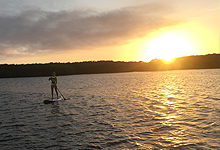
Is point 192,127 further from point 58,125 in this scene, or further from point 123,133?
point 58,125

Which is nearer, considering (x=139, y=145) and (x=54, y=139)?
(x=139, y=145)

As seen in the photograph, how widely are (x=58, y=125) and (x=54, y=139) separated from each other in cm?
309

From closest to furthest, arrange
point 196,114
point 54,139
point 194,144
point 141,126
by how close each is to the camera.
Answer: point 194,144 < point 54,139 < point 141,126 < point 196,114

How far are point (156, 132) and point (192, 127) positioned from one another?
2772 mm

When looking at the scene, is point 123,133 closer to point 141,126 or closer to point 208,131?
point 141,126

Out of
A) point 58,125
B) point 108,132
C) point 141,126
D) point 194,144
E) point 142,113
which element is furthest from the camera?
point 142,113

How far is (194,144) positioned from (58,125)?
9.86 m

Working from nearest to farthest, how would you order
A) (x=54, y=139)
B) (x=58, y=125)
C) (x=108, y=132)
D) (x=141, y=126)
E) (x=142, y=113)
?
(x=54, y=139) < (x=108, y=132) < (x=141, y=126) < (x=58, y=125) < (x=142, y=113)

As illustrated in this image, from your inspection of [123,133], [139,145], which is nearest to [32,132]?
[123,133]

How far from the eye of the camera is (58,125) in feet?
45.4

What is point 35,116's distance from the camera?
17.0m

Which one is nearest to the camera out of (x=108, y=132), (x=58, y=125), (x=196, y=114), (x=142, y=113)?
(x=108, y=132)

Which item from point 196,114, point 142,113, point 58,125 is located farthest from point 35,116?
point 196,114

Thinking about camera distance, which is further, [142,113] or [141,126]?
[142,113]
